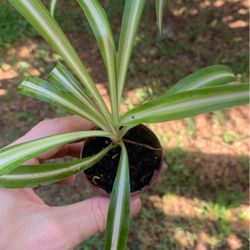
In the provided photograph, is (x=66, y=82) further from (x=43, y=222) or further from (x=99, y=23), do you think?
(x=43, y=222)

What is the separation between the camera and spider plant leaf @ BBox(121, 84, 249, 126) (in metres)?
0.73

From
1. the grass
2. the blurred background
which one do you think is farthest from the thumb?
the grass

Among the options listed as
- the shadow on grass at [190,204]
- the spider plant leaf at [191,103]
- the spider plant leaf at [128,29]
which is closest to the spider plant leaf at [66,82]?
the spider plant leaf at [128,29]

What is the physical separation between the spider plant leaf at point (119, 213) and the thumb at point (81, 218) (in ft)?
0.28

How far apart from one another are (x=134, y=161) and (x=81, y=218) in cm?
22

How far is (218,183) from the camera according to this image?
1726 millimetres

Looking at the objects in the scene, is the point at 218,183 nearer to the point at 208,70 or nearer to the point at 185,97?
the point at 208,70

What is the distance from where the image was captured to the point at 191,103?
77 cm

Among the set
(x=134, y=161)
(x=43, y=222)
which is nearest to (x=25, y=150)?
(x=43, y=222)

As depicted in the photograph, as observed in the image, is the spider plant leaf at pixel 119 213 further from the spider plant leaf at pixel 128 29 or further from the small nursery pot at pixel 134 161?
the spider plant leaf at pixel 128 29

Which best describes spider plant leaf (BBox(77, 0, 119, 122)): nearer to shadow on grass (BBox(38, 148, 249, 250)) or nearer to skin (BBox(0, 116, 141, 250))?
skin (BBox(0, 116, 141, 250))

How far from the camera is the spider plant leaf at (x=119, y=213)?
0.90m

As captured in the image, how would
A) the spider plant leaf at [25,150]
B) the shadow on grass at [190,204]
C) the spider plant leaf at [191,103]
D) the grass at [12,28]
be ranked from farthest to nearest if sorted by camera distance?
1. the grass at [12,28]
2. the shadow on grass at [190,204]
3. the spider plant leaf at [25,150]
4. the spider plant leaf at [191,103]

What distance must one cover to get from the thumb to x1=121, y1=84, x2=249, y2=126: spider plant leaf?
27 centimetres
